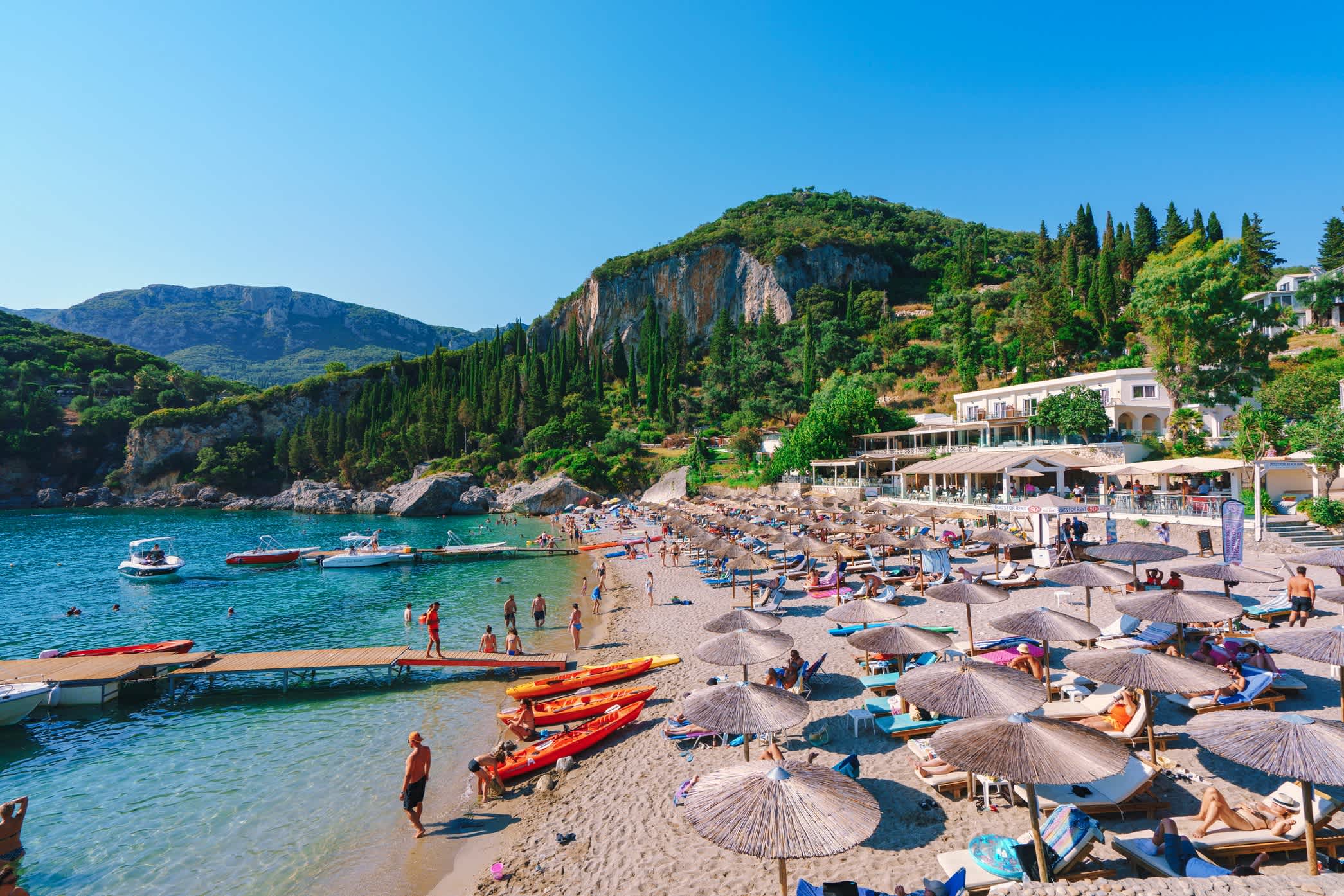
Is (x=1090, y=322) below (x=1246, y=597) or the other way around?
the other way around

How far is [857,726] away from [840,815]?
4.60 metres

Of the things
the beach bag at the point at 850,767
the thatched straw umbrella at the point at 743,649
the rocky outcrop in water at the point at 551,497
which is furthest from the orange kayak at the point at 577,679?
the rocky outcrop in water at the point at 551,497

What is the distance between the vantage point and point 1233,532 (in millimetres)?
15008

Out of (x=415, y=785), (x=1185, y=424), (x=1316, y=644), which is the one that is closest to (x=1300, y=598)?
(x=1316, y=644)

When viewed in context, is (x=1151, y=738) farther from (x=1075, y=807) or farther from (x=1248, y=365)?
(x=1248, y=365)

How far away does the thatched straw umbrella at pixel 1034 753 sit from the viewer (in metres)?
4.68

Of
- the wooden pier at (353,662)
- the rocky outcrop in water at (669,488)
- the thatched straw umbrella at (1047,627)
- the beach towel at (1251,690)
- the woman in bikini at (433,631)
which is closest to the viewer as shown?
the beach towel at (1251,690)

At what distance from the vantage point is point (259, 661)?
15.3 m

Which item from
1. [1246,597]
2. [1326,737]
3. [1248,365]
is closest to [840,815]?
[1326,737]

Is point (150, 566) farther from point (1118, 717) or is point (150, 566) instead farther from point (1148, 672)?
point (1148, 672)

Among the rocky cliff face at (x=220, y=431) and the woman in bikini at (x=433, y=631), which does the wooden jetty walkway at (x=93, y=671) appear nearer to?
the woman in bikini at (x=433, y=631)

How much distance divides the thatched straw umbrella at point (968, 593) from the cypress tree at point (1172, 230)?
75982 mm

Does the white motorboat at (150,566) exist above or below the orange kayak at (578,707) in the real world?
below

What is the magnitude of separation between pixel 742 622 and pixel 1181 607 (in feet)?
21.0
